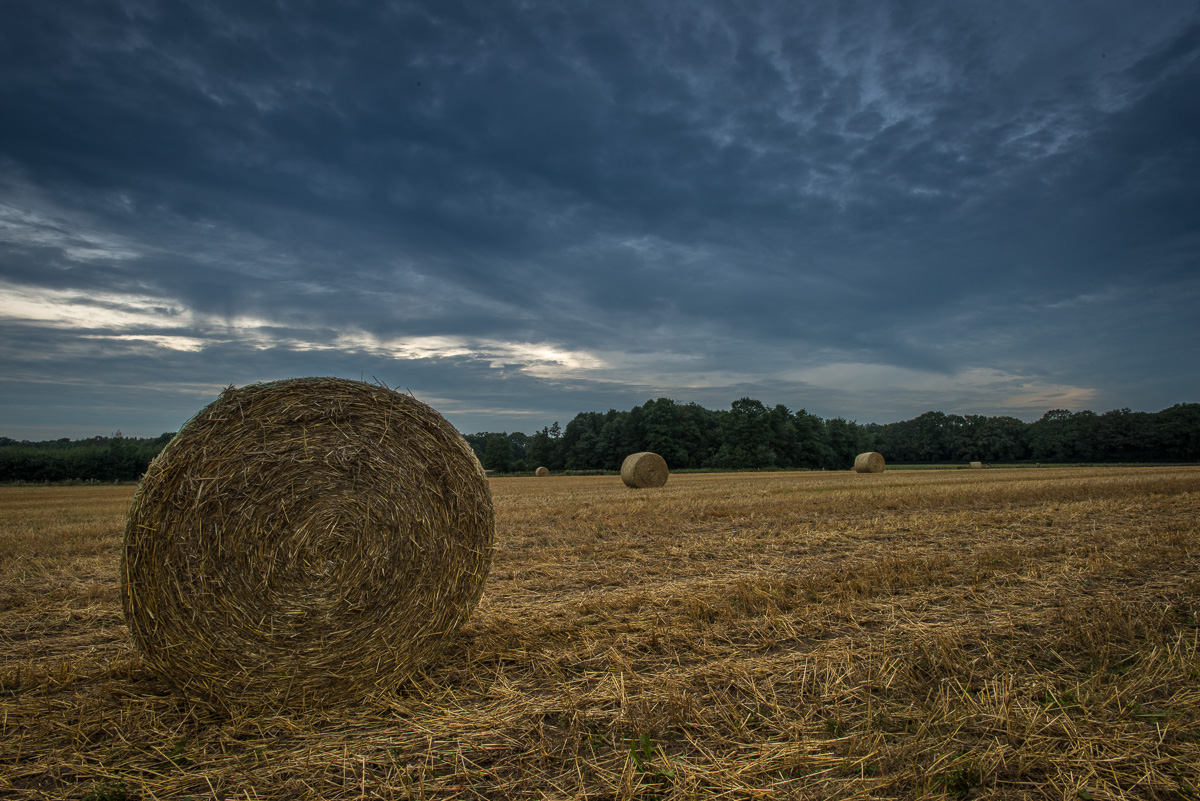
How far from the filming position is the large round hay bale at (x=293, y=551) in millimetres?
3574

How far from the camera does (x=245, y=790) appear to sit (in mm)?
2588

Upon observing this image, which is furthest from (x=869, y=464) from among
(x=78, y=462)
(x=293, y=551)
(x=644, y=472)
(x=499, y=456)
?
(x=78, y=462)

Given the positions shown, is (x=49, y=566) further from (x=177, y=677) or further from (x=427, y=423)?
(x=427, y=423)

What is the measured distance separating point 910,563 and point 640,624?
12.2 ft

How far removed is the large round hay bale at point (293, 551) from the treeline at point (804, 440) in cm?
5410

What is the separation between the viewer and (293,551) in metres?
3.71

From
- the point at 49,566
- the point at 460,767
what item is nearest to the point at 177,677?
the point at 460,767

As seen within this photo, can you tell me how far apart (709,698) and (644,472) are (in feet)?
A: 63.5

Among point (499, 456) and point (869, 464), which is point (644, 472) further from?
point (499, 456)

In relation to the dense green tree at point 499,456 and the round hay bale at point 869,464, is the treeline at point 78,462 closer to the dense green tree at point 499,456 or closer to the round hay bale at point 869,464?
the dense green tree at point 499,456

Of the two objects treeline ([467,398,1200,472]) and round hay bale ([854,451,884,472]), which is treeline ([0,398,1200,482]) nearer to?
treeline ([467,398,1200,472])

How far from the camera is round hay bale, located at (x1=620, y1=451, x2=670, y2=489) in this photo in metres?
22.5

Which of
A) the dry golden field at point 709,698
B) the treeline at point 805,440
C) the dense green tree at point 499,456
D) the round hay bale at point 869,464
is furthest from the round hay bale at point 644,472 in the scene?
the dense green tree at point 499,456

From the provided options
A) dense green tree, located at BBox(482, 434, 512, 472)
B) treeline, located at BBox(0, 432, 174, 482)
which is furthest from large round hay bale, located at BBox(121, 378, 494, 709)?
dense green tree, located at BBox(482, 434, 512, 472)
